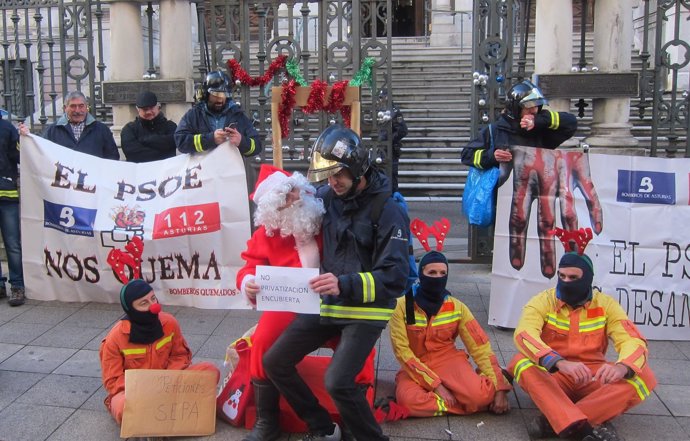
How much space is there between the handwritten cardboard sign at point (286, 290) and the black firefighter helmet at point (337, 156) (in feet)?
1.57

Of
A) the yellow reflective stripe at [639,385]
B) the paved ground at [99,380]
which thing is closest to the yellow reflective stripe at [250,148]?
the paved ground at [99,380]

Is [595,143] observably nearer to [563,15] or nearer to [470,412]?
[563,15]

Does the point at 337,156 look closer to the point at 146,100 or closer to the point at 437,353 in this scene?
the point at 437,353

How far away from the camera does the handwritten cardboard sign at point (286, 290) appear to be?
142 inches

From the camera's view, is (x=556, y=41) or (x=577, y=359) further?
(x=556, y=41)

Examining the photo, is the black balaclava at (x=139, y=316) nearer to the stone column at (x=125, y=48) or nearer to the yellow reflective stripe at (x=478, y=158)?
the yellow reflective stripe at (x=478, y=158)

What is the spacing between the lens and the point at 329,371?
3.69 meters

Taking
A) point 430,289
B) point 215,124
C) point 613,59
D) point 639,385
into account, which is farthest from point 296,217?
point 613,59

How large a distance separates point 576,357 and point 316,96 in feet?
9.18

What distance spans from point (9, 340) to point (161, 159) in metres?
2.13

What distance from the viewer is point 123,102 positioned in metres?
7.79

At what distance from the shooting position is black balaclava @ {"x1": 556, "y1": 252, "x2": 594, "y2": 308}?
4117 mm

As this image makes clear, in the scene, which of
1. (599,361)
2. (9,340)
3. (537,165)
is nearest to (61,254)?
(9,340)

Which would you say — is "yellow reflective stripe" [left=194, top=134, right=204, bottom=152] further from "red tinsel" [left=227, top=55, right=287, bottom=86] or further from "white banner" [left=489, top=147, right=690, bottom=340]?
"white banner" [left=489, top=147, right=690, bottom=340]
